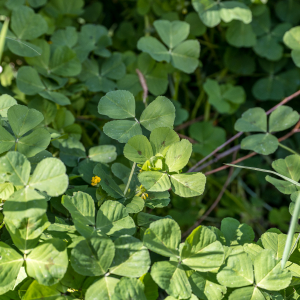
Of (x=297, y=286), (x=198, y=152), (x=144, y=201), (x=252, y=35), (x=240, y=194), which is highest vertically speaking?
(x=252, y=35)

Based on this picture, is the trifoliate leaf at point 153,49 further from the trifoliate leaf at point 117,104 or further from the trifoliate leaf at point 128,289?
the trifoliate leaf at point 128,289

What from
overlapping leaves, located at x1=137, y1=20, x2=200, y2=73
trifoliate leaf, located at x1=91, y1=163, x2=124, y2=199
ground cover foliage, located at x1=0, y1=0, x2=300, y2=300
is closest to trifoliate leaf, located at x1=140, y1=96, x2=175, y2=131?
ground cover foliage, located at x1=0, y1=0, x2=300, y2=300

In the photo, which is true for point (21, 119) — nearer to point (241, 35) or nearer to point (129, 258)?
point (129, 258)

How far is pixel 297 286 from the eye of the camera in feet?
2.79

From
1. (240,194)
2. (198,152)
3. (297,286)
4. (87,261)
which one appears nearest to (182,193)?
(87,261)

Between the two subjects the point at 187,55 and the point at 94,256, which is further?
the point at 187,55

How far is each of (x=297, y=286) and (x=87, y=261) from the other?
0.63 m

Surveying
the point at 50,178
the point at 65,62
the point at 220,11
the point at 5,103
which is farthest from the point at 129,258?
the point at 220,11

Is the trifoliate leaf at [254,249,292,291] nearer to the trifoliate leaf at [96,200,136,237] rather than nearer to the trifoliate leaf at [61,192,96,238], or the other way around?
the trifoliate leaf at [96,200,136,237]

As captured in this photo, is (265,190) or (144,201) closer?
(144,201)

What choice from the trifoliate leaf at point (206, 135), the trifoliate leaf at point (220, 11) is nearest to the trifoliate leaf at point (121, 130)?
the trifoliate leaf at point (206, 135)

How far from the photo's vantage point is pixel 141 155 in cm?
92

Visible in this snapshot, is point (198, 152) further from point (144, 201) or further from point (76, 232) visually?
point (76, 232)

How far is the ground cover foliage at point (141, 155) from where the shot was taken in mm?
740
